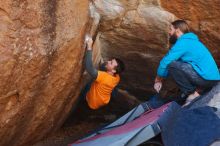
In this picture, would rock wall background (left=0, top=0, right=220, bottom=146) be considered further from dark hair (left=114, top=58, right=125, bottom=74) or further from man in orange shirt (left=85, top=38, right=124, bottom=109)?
dark hair (left=114, top=58, right=125, bottom=74)

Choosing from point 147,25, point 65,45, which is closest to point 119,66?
point 147,25

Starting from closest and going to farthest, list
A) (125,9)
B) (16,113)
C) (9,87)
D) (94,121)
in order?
(9,87) < (16,113) < (125,9) < (94,121)

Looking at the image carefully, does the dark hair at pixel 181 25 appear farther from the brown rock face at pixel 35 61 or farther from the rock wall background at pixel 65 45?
the brown rock face at pixel 35 61

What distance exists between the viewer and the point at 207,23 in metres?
6.21

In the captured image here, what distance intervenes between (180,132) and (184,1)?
5.96 feet

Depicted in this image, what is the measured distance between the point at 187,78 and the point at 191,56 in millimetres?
274

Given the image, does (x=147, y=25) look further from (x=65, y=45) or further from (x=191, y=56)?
(x=65, y=45)

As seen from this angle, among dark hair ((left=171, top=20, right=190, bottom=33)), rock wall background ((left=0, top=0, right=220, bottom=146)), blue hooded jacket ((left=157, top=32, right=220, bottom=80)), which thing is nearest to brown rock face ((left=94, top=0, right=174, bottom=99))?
rock wall background ((left=0, top=0, right=220, bottom=146))

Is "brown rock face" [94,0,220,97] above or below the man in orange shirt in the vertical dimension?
above

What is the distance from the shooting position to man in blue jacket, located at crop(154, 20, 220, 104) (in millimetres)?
5797

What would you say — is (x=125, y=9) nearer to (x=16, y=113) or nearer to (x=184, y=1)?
(x=184, y=1)

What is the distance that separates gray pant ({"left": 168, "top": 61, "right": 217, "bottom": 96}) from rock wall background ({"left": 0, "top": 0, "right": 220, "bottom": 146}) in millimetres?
701

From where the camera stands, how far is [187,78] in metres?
5.84

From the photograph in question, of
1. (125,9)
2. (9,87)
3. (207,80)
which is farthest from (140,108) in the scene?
(9,87)
